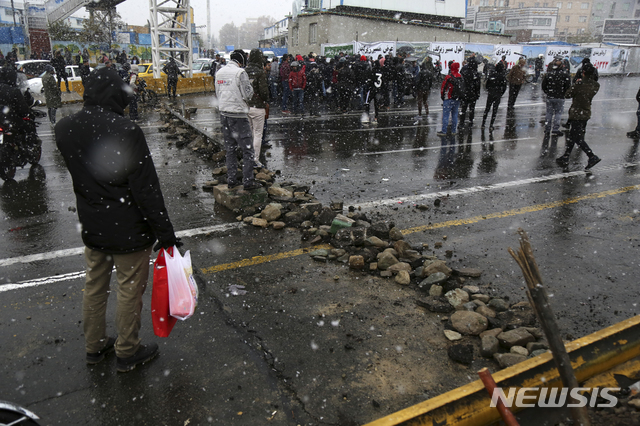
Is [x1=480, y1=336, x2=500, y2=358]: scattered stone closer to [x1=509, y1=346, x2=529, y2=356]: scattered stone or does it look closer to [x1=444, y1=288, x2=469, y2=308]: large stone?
[x1=509, y1=346, x2=529, y2=356]: scattered stone

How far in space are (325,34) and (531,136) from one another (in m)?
23.8

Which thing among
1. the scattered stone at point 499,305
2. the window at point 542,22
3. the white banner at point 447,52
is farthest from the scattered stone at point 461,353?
the window at point 542,22

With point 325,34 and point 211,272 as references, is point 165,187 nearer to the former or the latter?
point 211,272

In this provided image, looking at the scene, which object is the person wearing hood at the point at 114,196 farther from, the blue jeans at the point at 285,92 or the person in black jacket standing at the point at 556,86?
the blue jeans at the point at 285,92

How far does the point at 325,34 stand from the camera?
32.4m

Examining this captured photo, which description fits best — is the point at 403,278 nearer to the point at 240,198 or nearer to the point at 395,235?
the point at 395,235

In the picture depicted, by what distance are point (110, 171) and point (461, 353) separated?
273cm

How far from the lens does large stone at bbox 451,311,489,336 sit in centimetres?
352

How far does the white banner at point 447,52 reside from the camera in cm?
2772

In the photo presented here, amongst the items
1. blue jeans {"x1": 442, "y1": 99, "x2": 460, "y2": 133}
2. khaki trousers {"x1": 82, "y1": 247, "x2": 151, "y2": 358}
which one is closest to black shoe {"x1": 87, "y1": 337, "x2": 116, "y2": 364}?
khaki trousers {"x1": 82, "y1": 247, "x2": 151, "y2": 358}

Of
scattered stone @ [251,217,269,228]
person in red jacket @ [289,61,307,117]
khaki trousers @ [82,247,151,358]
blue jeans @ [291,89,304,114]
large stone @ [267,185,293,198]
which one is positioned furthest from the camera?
blue jeans @ [291,89,304,114]

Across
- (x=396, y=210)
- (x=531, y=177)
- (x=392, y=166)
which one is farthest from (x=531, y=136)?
(x=396, y=210)

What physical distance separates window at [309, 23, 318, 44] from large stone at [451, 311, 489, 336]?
32.7m

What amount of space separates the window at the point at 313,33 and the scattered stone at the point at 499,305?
107 feet
